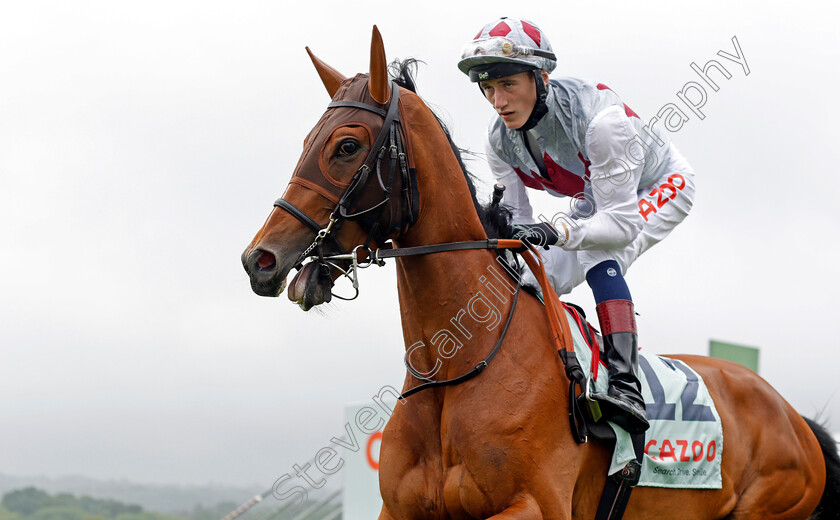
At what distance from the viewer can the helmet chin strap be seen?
13.4ft

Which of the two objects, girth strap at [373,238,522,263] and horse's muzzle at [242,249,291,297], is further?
girth strap at [373,238,522,263]

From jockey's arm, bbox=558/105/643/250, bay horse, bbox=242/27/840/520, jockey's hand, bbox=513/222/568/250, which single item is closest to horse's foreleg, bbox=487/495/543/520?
bay horse, bbox=242/27/840/520

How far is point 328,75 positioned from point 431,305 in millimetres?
1088

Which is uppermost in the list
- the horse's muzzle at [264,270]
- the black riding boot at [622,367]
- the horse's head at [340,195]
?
the horse's head at [340,195]

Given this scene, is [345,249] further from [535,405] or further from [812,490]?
[812,490]

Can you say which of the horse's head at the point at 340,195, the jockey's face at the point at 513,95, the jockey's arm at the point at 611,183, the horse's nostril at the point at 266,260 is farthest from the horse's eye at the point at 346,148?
the jockey's arm at the point at 611,183

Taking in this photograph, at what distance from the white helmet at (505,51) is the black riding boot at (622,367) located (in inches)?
45.3

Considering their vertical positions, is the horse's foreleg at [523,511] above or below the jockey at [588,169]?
below

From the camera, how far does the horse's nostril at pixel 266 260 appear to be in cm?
306

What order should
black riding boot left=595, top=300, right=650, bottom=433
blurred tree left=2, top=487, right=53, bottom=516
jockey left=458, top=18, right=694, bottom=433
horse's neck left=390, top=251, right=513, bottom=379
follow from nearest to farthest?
1. horse's neck left=390, top=251, right=513, bottom=379
2. black riding boot left=595, top=300, right=650, bottom=433
3. jockey left=458, top=18, right=694, bottom=433
4. blurred tree left=2, top=487, right=53, bottom=516

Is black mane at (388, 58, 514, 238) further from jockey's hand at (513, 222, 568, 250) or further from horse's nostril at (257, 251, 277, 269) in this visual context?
horse's nostril at (257, 251, 277, 269)

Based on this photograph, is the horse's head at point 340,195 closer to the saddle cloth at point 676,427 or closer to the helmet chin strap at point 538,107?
the helmet chin strap at point 538,107

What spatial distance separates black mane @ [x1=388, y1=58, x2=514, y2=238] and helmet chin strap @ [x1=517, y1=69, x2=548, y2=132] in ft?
1.68

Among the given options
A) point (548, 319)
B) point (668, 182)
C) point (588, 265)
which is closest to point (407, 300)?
point (548, 319)
